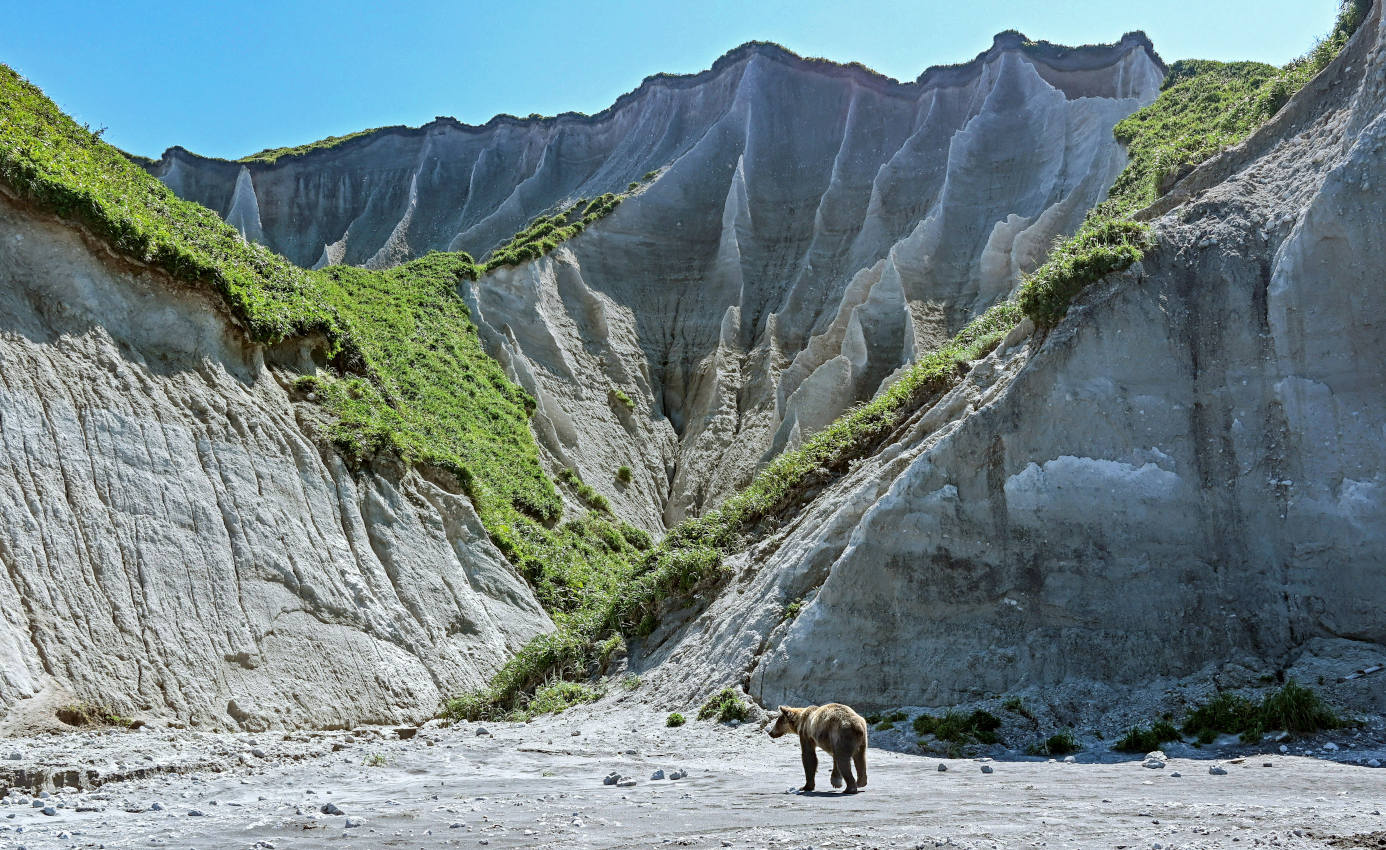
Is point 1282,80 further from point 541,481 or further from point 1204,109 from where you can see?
point 541,481

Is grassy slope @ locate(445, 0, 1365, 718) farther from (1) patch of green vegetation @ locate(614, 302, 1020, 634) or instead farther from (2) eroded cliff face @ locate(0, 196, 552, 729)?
(2) eroded cliff face @ locate(0, 196, 552, 729)

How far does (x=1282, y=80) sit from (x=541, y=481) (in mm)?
Result: 18442

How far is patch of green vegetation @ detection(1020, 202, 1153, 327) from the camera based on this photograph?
1504cm

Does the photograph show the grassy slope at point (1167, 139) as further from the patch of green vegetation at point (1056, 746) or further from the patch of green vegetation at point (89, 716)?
the patch of green vegetation at point (89, 716)

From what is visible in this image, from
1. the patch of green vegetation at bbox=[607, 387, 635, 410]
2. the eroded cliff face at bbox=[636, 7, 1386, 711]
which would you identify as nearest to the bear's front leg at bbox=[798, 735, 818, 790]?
the eroded cliff face at bbox=[636, 7, 1386, 711]

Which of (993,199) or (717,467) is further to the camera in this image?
(993,199)

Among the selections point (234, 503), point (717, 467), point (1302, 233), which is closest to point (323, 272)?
point (717, 467)

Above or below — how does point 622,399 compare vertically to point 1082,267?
above

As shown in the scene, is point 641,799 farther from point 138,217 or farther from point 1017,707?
point 138,217

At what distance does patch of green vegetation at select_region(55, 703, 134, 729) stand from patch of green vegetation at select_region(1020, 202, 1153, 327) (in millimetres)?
12989

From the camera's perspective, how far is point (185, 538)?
15750 mm

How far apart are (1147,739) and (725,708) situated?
5047 mm

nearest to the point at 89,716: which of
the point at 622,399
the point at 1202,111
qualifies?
the point at 622,399

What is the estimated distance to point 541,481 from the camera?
28172 mm
